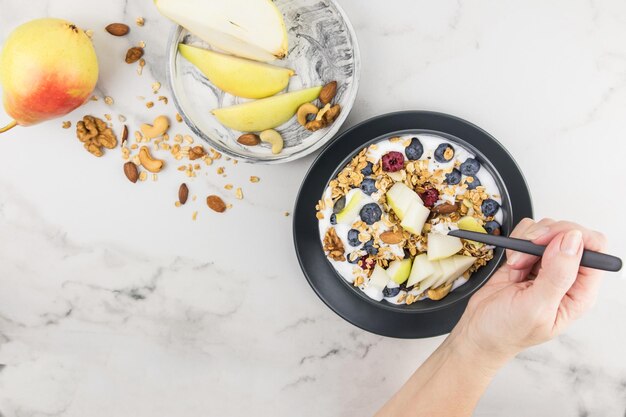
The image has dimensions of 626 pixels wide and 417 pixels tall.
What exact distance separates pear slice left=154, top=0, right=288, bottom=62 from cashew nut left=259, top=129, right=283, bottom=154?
129 mm

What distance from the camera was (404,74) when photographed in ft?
3.18

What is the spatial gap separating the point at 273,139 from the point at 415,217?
0.87 ft

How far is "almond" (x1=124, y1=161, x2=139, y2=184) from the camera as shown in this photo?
0.99m

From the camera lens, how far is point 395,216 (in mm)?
889

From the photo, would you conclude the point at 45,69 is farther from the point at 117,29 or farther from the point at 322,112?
the point at 322,112

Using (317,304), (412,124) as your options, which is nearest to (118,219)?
(317,304)

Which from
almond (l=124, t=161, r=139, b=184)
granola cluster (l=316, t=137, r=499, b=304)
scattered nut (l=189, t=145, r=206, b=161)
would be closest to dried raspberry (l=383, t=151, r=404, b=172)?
granola cluster (l=316, t=137, r=499, b=304)

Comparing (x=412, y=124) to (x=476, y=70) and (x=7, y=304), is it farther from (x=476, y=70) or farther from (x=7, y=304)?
(x=7, y=304)

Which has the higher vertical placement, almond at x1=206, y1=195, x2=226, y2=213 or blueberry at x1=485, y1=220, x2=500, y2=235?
blueberry at x1=485, y1=220, x2=500, y2=235

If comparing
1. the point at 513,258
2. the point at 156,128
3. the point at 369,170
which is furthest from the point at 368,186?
the point at 156,128

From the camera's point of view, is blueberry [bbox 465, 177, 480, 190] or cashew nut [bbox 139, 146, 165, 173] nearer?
blueberry [bbox 465, 177, 480, 190]

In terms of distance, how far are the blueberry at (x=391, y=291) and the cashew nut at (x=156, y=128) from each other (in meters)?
0.47

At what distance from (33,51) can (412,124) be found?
1.97 ft

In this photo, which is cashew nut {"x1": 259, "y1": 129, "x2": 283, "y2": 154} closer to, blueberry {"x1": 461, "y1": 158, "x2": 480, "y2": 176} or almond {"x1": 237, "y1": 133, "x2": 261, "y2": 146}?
almond {"x1": 237, "y1": 133, "x2": 261, "y2": 146}
